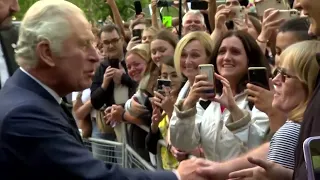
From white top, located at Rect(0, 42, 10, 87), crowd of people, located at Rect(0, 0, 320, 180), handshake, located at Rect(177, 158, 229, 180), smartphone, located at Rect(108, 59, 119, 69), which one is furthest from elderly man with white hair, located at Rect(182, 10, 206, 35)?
handshake, located at Rect(177, 158, 229, 180)

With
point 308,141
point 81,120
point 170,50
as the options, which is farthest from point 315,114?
point 81,120

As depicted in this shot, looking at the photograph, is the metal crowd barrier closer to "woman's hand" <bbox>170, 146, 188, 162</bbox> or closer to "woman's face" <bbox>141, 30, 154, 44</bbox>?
"woman's hand" <bbox>170, 146, 188, 162</bbox>

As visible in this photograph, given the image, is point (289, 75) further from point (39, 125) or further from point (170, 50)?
point (170, 50)

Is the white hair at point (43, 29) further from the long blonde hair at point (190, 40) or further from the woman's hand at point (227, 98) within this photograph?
the long blonde hair at point (190, 40)

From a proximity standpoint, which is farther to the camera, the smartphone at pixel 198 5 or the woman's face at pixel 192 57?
the smartphone at pixel 198 5

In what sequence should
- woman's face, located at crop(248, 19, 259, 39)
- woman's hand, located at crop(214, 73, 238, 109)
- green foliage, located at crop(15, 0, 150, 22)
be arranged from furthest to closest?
green foliage, located at crop(15, 0, 150, 22)
woman's face, located at crop(248, 19, 259, 39)
woman's hand, located at crop(214, 73, 238, 109)

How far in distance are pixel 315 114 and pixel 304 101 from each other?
0.66 metres

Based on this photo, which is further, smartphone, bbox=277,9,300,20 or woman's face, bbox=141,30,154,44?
woman's face, bbox=141,30,154,44

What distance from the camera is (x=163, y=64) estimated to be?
6027 mm

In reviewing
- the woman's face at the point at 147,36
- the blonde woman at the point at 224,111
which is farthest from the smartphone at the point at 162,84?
the woman's face at the point at 147,36

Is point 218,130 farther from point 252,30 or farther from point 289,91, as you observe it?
point 252,30

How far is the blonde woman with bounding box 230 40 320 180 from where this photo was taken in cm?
348

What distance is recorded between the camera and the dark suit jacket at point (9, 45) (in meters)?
4.32

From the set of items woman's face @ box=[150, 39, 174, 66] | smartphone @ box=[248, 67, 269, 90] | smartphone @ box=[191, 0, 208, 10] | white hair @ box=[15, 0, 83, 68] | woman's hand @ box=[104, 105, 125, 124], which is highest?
white hair @ box=[15, 0, 83, 68]
